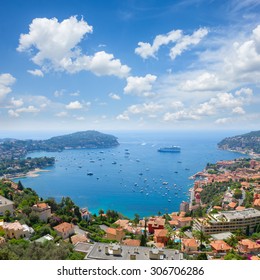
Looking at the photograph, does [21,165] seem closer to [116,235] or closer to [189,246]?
[116,235]

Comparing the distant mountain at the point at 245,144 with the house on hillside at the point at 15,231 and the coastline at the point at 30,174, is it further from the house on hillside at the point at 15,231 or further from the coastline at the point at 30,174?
the house on hillside at the point at 15,231

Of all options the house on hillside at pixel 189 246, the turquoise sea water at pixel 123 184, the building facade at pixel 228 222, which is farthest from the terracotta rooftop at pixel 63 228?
the turquoise sea water at pixel 123 184

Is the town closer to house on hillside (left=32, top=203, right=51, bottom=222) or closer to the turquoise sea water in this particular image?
house on hillside (left=32, top=203, right=51, bottom=222)

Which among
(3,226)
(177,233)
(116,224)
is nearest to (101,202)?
(116,224)

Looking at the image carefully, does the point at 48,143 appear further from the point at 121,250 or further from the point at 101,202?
the point at 121,250

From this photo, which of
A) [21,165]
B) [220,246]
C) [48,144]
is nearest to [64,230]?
[220,246]

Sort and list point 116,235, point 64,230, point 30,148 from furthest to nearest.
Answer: point 30,148
point 116,235
point 64,230

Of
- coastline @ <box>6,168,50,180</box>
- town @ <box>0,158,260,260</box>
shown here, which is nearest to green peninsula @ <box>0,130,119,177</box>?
coastline @ <box>6,168,50,180</box>
